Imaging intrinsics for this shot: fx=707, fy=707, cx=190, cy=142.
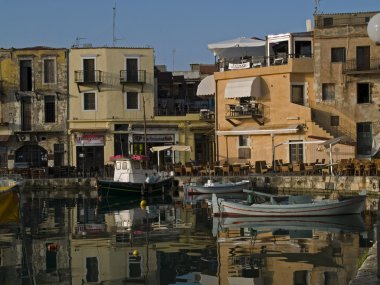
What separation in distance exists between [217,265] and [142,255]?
2800mm

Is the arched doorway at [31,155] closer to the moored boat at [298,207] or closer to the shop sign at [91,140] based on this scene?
the shop sign at [91,140]

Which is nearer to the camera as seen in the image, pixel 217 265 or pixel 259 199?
pixel 217 265

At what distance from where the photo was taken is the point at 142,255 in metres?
19.8

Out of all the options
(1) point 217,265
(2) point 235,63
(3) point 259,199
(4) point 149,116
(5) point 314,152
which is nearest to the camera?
(1) point 217,265

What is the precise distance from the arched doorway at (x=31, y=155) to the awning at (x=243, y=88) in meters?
15.5

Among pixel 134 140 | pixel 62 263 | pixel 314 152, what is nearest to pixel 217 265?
pixel 62 263

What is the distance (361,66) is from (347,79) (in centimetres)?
124

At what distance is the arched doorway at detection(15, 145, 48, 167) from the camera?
180ft

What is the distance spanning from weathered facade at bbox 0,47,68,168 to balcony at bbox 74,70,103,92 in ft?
3.91

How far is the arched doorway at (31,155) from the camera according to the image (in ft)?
180

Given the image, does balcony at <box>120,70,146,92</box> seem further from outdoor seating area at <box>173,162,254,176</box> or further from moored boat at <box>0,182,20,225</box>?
moored boat at <box>0,182,20,225</box>

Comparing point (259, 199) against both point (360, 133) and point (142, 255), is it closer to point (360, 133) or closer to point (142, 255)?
point (142, 255)

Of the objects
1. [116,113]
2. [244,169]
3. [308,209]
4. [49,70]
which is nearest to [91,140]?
[116,113]

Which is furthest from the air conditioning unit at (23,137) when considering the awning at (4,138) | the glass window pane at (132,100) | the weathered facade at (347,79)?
the weathered facade at (347,79)
